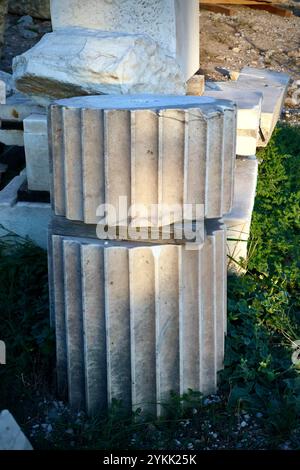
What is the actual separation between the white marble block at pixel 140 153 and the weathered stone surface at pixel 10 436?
784mm

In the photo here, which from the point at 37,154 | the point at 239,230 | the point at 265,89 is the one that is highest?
the point at 37,154

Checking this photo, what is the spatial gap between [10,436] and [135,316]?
0.70 m

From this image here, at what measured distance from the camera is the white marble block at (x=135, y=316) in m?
2.58

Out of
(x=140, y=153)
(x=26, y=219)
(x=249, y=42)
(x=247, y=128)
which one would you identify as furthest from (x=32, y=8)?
(x=140, y=153)

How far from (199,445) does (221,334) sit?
1.49 feet

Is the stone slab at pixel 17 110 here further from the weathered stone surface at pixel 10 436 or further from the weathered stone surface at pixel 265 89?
the weathered stone surface at pixel 10 436

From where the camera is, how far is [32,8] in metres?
8.73

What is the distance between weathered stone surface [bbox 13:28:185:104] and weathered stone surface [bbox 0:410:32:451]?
79.1 inches

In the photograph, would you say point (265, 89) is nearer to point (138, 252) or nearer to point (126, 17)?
point (126, 17)

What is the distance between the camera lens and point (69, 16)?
Result: 13.0 ft

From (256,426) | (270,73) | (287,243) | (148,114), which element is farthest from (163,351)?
(270,73)

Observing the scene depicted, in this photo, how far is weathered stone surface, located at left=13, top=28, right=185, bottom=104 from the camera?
11.8 feet

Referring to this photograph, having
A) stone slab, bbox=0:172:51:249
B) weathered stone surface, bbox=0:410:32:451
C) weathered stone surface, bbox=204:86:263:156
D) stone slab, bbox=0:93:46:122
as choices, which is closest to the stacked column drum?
weathered stone surface, bbox=0:410:32:451
